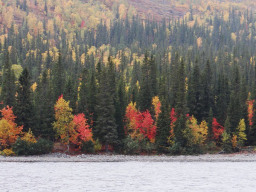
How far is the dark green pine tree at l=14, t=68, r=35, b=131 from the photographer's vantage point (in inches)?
3024

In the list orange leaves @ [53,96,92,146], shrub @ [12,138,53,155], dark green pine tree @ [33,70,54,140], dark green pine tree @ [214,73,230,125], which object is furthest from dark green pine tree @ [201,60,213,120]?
shrub @ [12,138,53,155]

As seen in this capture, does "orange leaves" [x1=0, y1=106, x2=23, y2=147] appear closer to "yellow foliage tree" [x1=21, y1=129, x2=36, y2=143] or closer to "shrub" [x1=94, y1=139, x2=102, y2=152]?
"yellow foliage tree" [x1=21, y1=129, x2=36, y2=143]

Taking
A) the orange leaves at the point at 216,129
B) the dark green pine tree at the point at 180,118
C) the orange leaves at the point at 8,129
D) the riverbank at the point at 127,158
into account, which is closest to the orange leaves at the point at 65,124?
the riverbank at the point at 127,158

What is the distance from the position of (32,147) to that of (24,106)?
9.45m

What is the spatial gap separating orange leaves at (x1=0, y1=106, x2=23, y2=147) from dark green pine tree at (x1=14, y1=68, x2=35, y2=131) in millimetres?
1490

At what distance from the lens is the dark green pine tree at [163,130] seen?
80.1 metres

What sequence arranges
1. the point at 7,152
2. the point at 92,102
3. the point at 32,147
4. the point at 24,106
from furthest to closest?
the point at 92,102 < the point at 24,106 < the point at 32,147 < the point at 7,152

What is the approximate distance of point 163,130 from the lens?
264 feet

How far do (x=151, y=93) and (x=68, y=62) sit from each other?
3566 inches

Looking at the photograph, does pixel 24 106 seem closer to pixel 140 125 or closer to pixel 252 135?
pixel 140 125

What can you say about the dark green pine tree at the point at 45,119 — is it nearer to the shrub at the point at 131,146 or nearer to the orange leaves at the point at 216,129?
the shrub at the point at 131,146

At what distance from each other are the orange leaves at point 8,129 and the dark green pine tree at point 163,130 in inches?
1187
